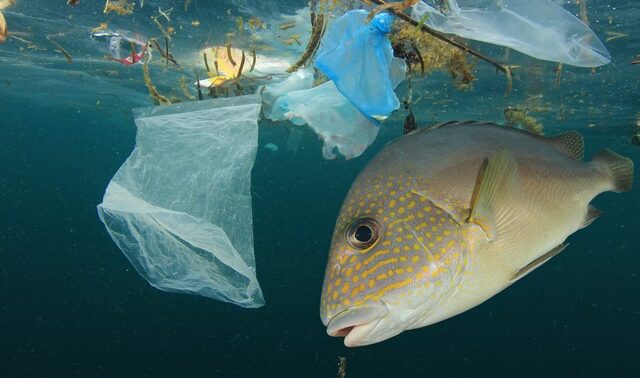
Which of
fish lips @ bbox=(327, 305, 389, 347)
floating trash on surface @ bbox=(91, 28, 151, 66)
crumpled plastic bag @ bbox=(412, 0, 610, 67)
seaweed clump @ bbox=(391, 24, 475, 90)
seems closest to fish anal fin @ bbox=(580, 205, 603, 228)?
crumpled plastic bag @ bbox=(412, 0, 610, 67)

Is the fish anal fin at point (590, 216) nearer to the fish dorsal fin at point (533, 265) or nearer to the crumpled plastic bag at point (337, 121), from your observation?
the fish dorsal fin at point (533, 265)

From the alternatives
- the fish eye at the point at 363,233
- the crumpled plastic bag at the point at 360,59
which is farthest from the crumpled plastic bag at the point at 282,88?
the fish eye at the point at 363,233

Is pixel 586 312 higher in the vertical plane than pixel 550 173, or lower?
lower

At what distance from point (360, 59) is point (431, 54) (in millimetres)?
2307

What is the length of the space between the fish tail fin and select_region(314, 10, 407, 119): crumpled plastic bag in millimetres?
1464

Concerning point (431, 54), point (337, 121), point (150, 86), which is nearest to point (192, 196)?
point (337, 121)

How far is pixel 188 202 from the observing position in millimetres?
3182

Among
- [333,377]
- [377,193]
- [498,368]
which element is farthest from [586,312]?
[377,193]

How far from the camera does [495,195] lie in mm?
1927

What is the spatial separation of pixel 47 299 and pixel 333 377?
19020 millimetres

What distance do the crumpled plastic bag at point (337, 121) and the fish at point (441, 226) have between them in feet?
4.29

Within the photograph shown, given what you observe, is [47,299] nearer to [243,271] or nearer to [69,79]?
[69,79]

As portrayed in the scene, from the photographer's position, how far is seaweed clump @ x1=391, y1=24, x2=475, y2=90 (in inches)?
154

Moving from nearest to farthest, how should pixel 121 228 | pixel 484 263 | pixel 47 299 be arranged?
pixel 484 263 < pixel 121 228 < pixel 47 299
